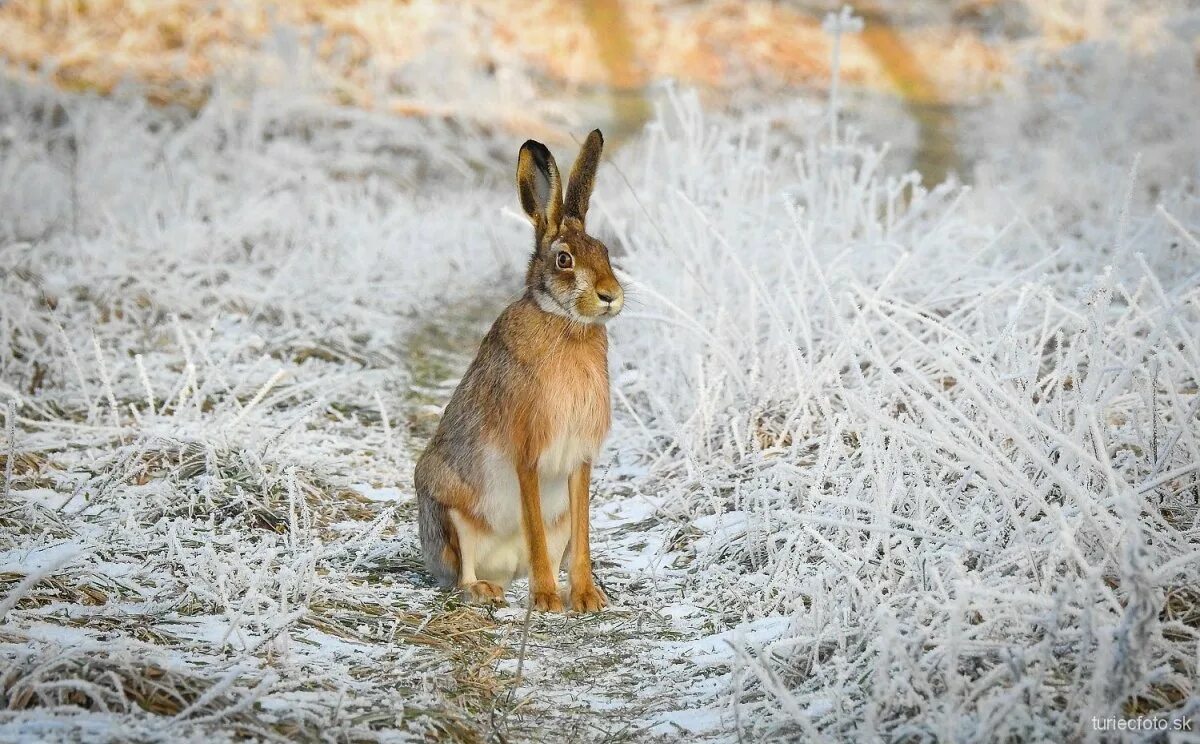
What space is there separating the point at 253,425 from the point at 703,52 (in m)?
13.2

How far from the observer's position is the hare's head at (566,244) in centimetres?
353

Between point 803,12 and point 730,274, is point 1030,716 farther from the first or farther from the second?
point 803,12

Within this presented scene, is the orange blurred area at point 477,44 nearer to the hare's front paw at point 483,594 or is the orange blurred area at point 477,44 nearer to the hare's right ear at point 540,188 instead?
the hare's right ear at point 540,188

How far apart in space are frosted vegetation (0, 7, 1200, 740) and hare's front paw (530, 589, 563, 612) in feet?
0.21

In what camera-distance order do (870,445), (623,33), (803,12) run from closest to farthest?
(870,445) → (623,33) → (803,12)

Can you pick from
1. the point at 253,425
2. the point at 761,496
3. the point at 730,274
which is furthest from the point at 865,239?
the point at 253,425

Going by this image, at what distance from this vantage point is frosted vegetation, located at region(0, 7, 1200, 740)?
249 centimetres

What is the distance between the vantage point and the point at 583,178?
12.2ft

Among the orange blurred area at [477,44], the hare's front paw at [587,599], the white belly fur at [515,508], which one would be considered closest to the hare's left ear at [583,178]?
the white belly fur at [515,508]

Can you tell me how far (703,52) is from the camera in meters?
16.3

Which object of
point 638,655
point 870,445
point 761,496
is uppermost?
point 870,445

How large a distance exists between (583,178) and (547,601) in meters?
1.40

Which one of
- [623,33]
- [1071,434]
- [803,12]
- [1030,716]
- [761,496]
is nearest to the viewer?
[1030,716]

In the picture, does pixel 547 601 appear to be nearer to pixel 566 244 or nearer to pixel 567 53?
pixel 566 244
